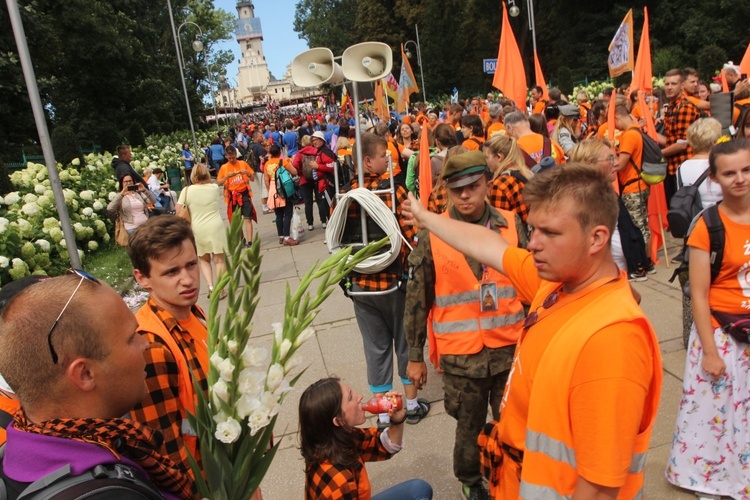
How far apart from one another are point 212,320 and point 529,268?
4.20 ft

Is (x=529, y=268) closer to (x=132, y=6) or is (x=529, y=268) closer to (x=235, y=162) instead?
(x=235, y=162)

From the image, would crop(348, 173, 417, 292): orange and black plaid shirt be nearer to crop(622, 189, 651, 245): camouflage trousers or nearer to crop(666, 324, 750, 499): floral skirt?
crop(666, 324, 750, 499): floral skirt

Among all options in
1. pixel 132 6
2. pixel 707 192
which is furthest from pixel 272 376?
pixel 132 6

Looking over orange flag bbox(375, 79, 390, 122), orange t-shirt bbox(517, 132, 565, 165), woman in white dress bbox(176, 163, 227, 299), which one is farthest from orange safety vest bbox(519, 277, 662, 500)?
orange flag bbox(375, 79, 390, 122)

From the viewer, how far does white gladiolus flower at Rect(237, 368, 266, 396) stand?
1.34 m

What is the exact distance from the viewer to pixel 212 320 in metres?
1.37

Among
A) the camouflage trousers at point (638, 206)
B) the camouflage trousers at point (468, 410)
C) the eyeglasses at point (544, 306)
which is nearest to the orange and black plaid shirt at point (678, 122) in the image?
the camouflage trousers at point (638, 206)

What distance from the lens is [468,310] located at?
9.70 ft

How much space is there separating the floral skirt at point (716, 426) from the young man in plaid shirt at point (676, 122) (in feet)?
17.5

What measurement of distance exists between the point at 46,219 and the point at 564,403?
8.98 meters

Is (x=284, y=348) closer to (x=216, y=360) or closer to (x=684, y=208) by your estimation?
(x=216, y=360)

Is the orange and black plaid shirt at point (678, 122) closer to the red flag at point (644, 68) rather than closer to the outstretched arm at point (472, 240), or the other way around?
the red flag at point (644, 68)

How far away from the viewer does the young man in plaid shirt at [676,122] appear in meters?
7.40

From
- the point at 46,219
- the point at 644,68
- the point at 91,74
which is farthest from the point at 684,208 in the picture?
the point at 91,74
